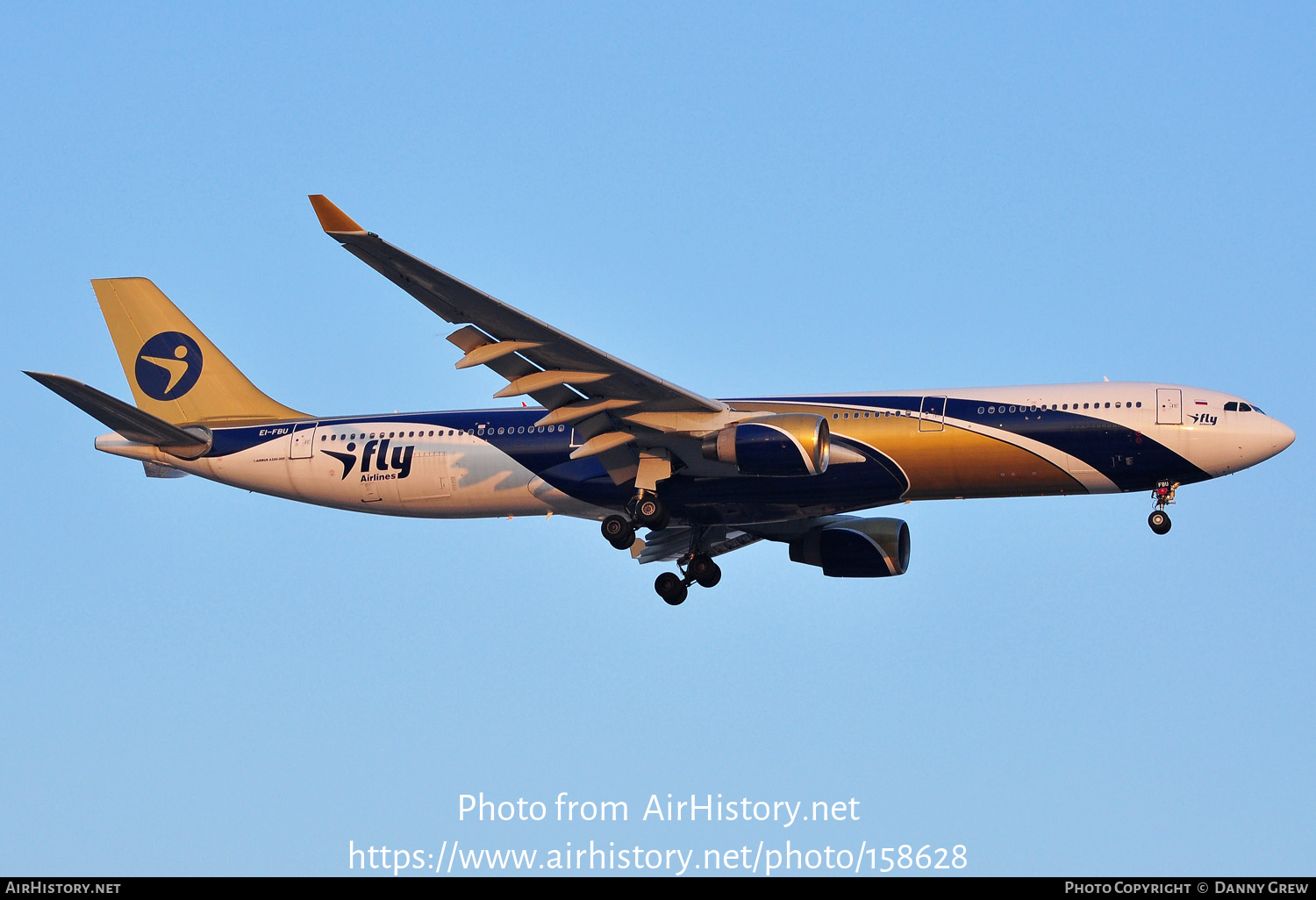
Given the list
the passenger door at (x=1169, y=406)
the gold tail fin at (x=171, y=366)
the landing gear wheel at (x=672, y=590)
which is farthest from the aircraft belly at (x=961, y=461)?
the gold tail fin at (x=171, y=366)

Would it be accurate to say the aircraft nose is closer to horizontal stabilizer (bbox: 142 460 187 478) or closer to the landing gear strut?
the landing gear strut

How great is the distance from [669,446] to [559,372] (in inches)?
141

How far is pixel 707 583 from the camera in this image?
43.3m

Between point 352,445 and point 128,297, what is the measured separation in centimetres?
884

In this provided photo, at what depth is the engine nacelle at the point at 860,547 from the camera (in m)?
43.9

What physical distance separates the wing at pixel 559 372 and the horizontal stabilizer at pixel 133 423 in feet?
31.0

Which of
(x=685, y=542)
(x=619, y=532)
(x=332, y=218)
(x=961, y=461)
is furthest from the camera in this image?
(x=685, y=542)

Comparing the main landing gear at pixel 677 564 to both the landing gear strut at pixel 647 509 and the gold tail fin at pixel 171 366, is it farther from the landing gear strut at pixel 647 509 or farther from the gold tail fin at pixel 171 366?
the gold tail fin at pixel 171 366

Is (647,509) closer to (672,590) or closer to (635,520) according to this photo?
(635,520)

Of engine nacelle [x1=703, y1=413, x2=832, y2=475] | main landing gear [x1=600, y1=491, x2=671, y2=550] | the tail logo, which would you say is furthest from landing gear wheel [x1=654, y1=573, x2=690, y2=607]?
the tail logo

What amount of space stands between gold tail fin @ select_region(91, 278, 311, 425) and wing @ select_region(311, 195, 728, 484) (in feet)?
32.1

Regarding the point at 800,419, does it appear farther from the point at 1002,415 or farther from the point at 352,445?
the point at 352,445

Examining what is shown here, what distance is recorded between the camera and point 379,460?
4131cm

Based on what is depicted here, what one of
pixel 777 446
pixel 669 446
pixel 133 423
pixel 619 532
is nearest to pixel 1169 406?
pixel 777 446
